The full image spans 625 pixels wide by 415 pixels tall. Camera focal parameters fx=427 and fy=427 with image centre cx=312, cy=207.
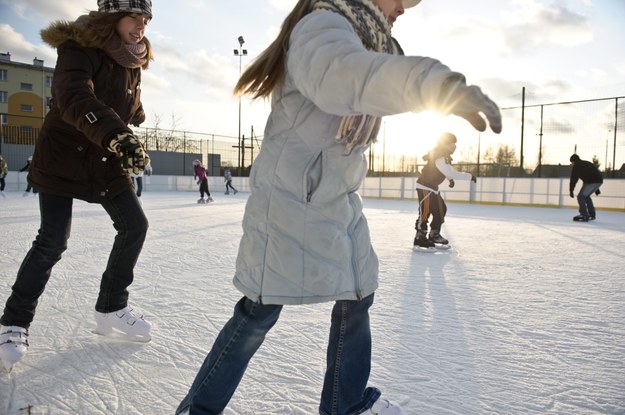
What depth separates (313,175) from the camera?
0.95 meters

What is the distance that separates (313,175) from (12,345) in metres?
1.32

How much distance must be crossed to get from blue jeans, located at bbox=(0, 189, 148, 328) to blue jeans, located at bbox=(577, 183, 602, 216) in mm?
9232

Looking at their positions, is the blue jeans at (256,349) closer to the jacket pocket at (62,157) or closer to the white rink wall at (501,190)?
the jacket pocket at (62,157)

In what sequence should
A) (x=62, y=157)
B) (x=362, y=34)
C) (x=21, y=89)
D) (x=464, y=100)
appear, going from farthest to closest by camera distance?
1. (x=21, y=89)
2. (x=62, y=157)
3. (x=362, y=34)
4. (x=464, y=100)

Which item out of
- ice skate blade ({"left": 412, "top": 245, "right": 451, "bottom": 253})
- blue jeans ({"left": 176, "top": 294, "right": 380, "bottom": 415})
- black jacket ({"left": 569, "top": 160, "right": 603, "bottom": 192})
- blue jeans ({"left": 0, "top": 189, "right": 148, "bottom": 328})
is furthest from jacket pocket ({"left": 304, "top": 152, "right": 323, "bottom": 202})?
black jacket ({"left": 569, "top": 160, "right": 603, "bottom": 192})

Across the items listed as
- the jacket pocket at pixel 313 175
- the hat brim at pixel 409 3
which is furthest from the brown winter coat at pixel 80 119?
the hat brim at pixel 409 3

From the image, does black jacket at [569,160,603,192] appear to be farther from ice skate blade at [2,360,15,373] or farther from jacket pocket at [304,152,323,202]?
ice skate blade at [2,360,15,373]

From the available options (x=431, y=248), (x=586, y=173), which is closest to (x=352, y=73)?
(x=431, y=248)

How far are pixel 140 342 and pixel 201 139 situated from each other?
23237 mm

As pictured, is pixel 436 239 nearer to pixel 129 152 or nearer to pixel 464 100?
pixel 129 152

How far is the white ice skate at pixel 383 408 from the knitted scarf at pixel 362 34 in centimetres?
73

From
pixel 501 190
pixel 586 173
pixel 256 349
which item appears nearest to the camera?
pixel 256 349

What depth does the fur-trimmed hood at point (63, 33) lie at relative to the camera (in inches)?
59.0

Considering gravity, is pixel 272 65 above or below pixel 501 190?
above
